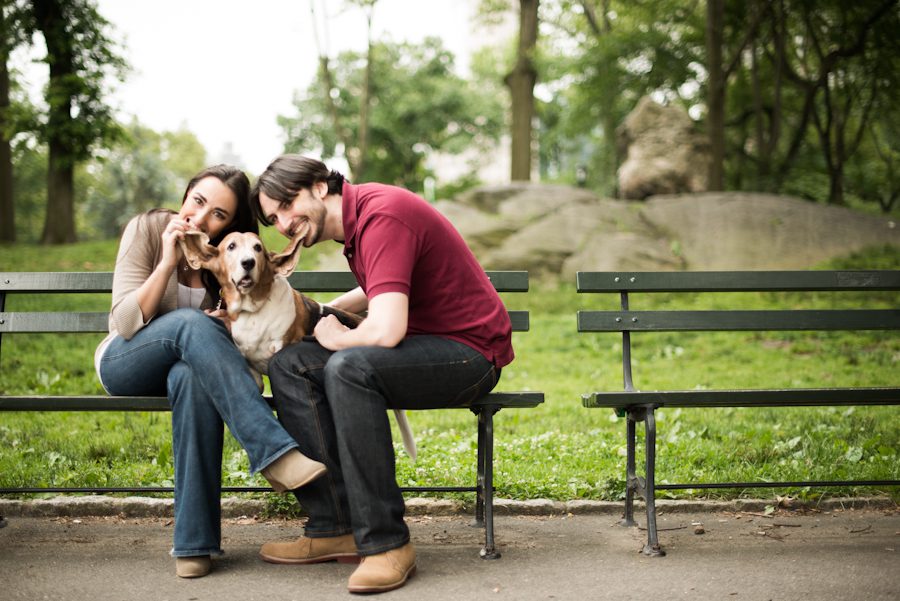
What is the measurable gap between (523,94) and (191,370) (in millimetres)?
16152

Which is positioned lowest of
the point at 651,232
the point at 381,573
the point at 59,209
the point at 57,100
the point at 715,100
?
the point at 381,573

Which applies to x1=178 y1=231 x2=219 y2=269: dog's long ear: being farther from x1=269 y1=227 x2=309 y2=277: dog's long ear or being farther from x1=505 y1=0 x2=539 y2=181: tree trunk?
x1=505 y1=0 x2=539 y2=181: tree trunk

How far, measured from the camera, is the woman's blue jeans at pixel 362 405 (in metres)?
3.13

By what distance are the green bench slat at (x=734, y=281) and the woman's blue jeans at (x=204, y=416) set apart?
161 cm

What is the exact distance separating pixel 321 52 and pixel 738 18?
383 inches

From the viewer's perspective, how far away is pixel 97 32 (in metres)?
18.1

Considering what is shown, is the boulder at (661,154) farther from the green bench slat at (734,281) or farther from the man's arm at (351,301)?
the man's arm at (351,301)

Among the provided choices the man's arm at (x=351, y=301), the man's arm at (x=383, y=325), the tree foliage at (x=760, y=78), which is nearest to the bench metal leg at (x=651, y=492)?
the man's arm at (x=383, y=325)

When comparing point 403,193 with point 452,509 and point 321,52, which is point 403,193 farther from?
point 321,52

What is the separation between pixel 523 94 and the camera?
60.8ft

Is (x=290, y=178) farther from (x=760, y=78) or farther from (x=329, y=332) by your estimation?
(x=760, y=78)

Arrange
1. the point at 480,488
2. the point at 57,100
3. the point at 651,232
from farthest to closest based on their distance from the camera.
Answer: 1. the point at 57,100
2. the point at 651,232
3. the point at 480,488

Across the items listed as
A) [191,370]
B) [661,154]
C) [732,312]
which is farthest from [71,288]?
[661,154]

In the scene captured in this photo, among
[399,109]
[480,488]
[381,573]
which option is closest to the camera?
[381,573]
